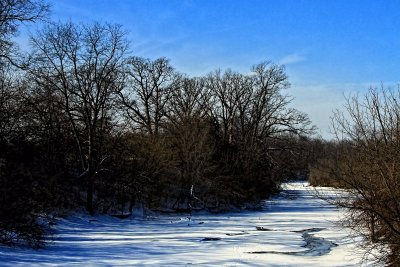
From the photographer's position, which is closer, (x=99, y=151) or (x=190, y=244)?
(x=190, y=244)

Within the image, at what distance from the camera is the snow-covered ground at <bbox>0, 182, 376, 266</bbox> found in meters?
13.9

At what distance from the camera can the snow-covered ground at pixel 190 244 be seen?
13.9 meters

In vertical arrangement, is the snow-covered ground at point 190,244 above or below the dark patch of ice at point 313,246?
above

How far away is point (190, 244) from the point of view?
1778cm

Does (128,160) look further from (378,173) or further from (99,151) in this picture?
(378,173)

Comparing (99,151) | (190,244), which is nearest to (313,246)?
(190,244)

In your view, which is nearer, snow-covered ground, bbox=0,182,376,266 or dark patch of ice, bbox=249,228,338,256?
snow-covered ground, bbox=0,182,376,266

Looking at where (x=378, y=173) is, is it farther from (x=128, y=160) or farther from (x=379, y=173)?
(x=128, y=160)

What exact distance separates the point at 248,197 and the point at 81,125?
14.9 meters

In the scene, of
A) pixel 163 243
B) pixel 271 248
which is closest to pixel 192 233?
pixel 163 243

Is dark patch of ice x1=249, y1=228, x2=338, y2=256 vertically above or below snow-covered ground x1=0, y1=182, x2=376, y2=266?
below

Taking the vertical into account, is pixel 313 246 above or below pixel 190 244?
below

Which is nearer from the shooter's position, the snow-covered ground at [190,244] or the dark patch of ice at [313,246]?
the snow-covered ground at [190,244]

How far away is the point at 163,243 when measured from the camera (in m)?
17.9
